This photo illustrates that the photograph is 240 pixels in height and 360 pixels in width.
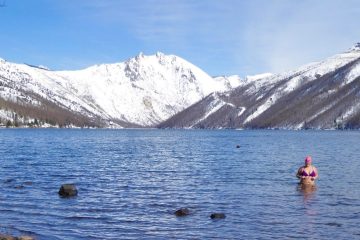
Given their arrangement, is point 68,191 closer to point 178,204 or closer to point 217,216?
point 178,204

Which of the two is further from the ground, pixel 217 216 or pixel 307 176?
pixel 307 176

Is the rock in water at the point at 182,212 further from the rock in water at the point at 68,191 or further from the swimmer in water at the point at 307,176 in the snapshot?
the swimmer in water at the point at 307,176

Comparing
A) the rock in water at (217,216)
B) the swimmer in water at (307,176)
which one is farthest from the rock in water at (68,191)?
the swimmer in water at (307,176)

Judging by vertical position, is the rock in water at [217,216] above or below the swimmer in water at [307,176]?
below

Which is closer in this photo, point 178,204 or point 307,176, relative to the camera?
point 178,204

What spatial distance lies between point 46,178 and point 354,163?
48357mm

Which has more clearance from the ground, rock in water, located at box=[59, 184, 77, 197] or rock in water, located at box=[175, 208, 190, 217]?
rock in water, located at box=[59, 184, 77, 197]

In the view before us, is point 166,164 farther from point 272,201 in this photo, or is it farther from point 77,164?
point 272,201

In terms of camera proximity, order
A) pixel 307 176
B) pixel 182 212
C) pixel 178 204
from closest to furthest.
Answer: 1. pixel 182 212
2. pixel 178 204
3. pixel 307 176

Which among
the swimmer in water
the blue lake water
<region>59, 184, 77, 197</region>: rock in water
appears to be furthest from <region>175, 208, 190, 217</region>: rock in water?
the swimmer in water

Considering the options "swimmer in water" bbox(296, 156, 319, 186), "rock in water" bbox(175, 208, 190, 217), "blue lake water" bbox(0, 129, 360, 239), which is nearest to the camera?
"blue lake water" bbox(0, 129, 360, 239)

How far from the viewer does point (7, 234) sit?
102 ft

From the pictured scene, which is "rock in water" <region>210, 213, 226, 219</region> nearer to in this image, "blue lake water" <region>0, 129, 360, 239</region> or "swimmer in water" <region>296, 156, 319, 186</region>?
"blue lake water" <region>0, 129, 360, 239</region>

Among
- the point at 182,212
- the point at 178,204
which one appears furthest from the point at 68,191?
the point at 182,212
